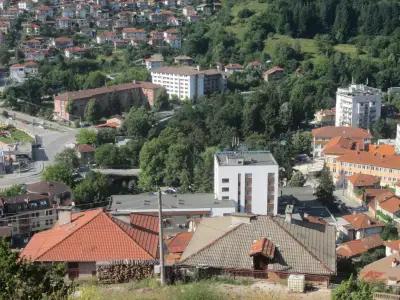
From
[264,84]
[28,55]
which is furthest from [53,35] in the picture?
[264,84]

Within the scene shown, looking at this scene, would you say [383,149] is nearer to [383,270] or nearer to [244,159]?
[244,159]

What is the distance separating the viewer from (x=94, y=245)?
22.6ft

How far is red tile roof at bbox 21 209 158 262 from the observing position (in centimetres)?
679

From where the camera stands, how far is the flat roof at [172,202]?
15523 millimetres

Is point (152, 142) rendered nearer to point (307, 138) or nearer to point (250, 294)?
point (307, 138)

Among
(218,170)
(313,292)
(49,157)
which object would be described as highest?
(313,292)

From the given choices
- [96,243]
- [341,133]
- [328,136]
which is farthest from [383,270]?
[341,133]

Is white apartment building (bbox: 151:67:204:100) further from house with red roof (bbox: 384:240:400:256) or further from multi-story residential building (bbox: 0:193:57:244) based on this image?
house with red roof (bbox: 384:240:400:256)

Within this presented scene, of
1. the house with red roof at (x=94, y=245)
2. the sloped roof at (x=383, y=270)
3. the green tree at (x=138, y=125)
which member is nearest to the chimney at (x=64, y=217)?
the house with red roof at (x=94, y=245)

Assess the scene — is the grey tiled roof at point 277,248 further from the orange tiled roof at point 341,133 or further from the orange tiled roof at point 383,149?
the orange tiled roof at point 341,133

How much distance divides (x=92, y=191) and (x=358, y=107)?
12833 mm

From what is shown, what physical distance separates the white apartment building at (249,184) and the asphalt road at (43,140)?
25.4ft

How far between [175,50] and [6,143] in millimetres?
15147

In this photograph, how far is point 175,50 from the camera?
3925 centimetres
